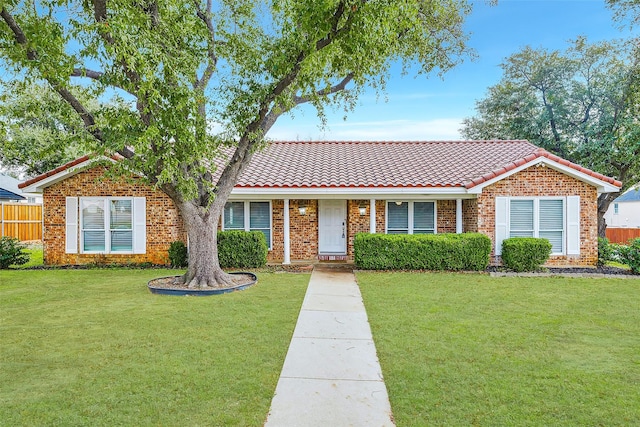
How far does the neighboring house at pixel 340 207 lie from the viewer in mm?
12727

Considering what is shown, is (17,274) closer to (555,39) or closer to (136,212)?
(136,212)

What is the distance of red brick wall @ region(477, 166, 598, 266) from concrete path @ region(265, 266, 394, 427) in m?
7.11

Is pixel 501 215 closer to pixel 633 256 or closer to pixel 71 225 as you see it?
pixel 633 256

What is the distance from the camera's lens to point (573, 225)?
12.7m

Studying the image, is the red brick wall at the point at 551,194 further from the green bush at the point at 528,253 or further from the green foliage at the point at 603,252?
the green bush at the point at 528,253

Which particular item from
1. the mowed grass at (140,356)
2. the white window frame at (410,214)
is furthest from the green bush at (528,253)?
the mowed grass at (140,356)

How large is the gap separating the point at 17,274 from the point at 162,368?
31.9ft

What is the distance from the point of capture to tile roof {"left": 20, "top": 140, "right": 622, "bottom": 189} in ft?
41.8

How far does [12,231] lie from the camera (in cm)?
2144

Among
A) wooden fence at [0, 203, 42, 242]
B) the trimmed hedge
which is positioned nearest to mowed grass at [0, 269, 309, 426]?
the trimmed hedge

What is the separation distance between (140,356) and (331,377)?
8.05 ft

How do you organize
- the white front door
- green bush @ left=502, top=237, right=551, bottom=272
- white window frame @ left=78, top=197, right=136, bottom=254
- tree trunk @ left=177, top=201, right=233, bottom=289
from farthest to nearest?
1. the white front door
2. white window frame @ left=78, top=197, right=136, bottom=254
3. green bush @ left=502, top=237, right=551, bottom=272
4. tree trunk @ left=177, top=201, right=233, bottom=289

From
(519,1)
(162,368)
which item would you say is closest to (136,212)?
(162,368)

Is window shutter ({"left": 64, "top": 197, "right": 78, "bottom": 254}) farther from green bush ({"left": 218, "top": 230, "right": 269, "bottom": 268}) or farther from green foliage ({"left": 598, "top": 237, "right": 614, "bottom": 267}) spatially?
green foliage ({"left": 598, "top": 237, "right": 614, "bottom": 267})
